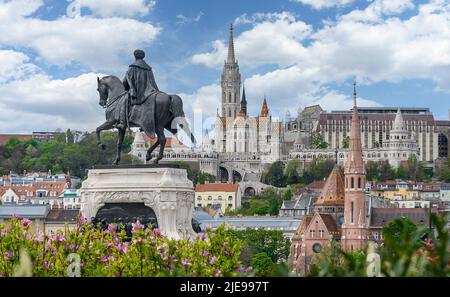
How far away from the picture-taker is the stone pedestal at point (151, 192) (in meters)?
24.6

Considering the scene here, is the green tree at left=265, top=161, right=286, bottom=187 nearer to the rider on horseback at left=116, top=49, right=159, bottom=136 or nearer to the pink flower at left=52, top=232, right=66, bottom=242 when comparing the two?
the rider on horseback at left=116, top=49, right=159, bottom=136

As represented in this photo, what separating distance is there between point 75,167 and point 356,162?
272 feet

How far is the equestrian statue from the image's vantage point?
25.2 m

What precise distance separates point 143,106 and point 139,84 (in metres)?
0.63

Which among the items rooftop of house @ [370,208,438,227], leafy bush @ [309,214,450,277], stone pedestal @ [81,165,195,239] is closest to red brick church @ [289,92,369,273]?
rooftop of house @ [370,208,438,227]

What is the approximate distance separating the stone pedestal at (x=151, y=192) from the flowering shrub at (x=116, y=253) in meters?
5.93

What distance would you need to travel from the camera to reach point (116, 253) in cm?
1766

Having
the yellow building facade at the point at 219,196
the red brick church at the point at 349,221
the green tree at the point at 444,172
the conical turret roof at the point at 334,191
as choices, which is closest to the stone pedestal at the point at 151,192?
the red brick church at the point at 349,221

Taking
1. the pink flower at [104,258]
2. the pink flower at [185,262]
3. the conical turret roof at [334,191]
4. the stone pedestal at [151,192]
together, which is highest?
the conical turret roof at [334,191]

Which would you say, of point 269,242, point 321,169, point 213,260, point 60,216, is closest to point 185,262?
point 213,260

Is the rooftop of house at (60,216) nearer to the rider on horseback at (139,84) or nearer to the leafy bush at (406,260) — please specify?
the rider on horseback at (139,84)

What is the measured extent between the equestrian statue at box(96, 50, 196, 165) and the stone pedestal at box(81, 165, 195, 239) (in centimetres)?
94

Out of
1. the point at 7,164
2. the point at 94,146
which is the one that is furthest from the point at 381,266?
the point at 7,164

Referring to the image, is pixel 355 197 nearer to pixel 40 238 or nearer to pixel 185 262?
pixel 40 238
